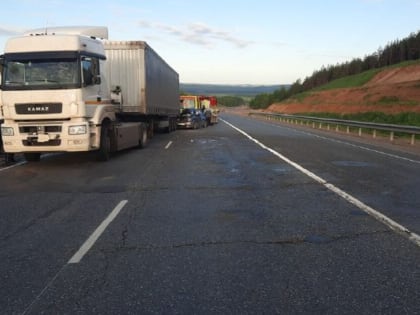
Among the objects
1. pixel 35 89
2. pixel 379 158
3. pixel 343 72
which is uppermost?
pixel 343 72

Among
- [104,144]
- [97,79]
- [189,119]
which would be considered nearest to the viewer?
[97,79]

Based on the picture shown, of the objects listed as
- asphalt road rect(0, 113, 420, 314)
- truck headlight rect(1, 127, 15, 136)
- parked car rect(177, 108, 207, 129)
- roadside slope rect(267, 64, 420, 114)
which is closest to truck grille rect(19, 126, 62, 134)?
truck headlight rect(1, 127, 15, 136)

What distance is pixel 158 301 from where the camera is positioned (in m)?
3.97

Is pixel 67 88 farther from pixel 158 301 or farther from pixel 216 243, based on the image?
pixel 158 301

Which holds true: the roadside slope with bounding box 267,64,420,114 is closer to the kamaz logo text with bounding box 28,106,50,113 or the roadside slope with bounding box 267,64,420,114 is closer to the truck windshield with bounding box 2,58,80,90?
the truck windshield with bounding box 2,58,80,90

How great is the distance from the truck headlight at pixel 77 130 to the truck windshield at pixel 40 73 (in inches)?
39.4

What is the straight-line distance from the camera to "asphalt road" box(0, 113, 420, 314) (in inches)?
158

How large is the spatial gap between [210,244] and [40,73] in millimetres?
8201

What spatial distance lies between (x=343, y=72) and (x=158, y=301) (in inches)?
4813

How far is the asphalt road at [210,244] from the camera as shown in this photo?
401 cm

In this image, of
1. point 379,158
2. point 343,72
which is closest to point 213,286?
point 379,158

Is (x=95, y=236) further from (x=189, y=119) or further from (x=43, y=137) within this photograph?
(x=189, y=119)

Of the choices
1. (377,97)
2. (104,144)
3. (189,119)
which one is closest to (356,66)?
(377,97)

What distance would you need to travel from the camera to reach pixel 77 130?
1190 centimetres
